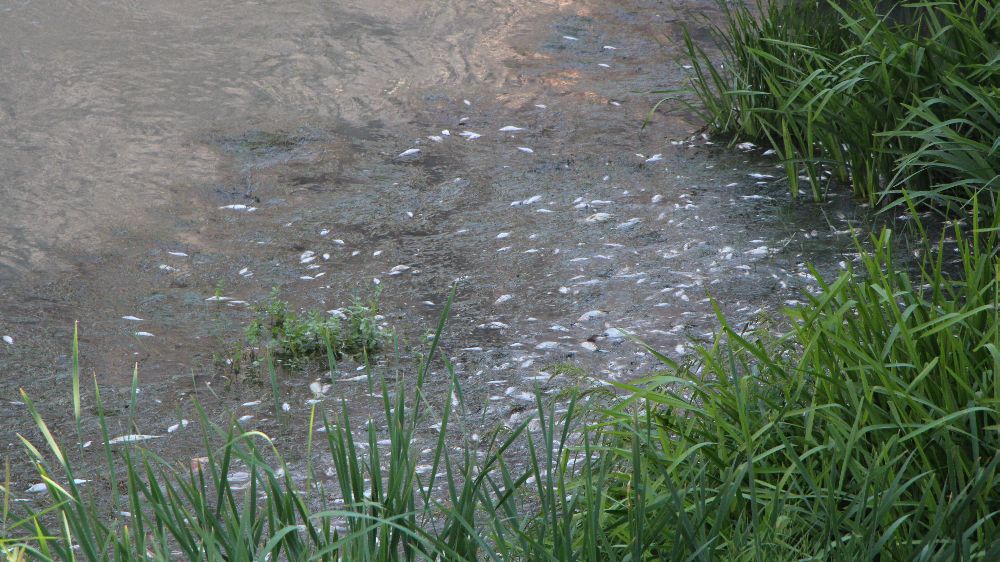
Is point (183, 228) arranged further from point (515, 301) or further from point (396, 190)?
point (515, 301)

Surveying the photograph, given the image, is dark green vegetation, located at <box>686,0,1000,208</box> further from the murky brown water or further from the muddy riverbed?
the murky brown water

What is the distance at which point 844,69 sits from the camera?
4797 millimetres

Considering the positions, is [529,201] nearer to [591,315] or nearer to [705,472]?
[591,315]

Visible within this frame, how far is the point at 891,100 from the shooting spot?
454 cm

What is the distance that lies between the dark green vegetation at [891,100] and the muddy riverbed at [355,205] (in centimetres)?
24

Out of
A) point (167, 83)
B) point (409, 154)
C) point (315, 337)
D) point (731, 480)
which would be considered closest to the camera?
point (731, 480)

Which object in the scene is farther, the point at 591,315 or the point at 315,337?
the point at 591,315

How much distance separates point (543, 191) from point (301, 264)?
1286 millimetres

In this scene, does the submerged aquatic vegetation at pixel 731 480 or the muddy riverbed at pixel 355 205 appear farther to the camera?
the muddy riverbed at pixel 355 205

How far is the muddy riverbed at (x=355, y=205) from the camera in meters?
4.14

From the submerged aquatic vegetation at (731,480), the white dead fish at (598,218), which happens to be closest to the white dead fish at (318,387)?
the submerged aquatic vegetation at (731,480)

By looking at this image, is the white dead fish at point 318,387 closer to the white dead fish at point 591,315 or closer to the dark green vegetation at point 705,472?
the dark green vegetation at point 705,472

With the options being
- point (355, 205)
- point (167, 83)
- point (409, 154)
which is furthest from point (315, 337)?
point (167, 83)

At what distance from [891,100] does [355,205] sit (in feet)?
8.29
